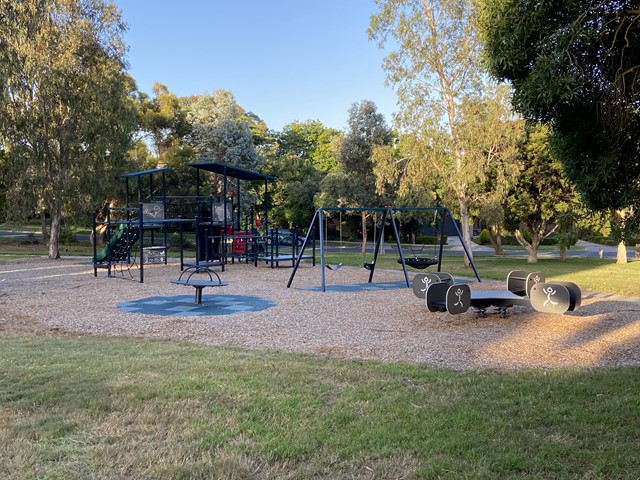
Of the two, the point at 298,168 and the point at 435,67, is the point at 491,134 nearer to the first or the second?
the point at 435,67

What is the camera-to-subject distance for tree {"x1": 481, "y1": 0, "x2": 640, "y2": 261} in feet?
15.3

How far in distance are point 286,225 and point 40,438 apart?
44.5 metres

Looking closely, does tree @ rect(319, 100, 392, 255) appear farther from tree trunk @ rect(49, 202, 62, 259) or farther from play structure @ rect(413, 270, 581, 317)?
play structure @ rect(413, 270, 581, 317)

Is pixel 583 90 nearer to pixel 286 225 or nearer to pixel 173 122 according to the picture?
pixel 173 122

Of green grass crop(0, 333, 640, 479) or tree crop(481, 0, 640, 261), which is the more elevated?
tree crop(481, 0, 640, 261)

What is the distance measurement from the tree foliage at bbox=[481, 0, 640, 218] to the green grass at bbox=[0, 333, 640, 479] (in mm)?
2041

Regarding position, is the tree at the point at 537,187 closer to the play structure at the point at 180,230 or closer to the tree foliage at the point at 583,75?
the play structure at the point at 180,230

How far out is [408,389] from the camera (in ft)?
15.4

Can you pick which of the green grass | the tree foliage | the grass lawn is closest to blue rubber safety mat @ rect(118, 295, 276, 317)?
the grass lawn

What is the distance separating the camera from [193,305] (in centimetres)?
1066

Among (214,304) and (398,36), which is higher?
(398,36)

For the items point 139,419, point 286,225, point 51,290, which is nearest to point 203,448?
point 139,419

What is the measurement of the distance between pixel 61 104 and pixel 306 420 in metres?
23.1

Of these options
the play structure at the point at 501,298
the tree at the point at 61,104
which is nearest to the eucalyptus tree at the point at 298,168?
the tree at the point at 61,104
